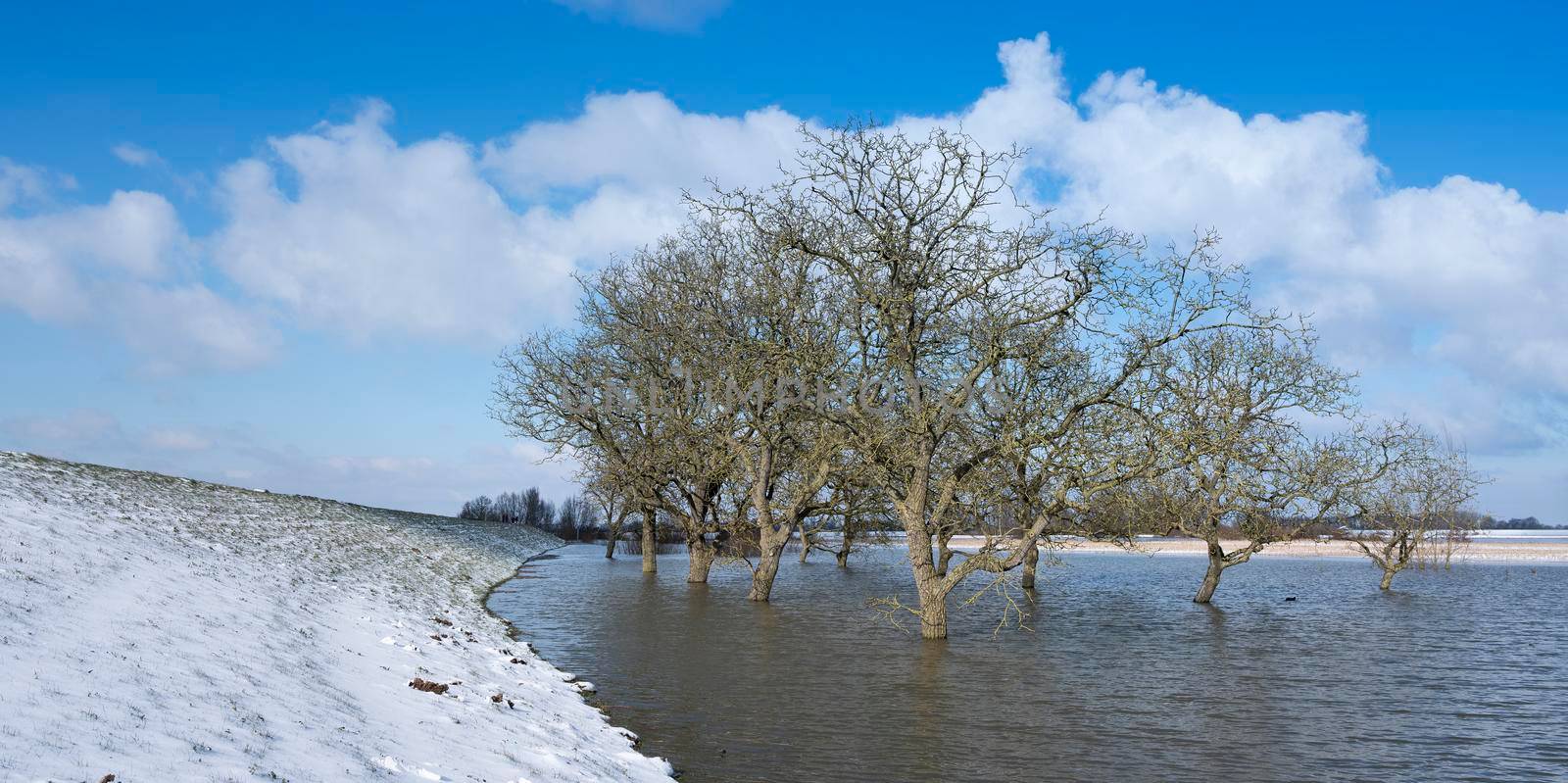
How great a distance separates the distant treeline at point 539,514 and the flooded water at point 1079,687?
8173 centimetres

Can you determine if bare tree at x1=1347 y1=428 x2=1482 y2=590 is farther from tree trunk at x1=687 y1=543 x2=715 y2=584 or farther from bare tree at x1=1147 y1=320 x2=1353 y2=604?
tree trunk at x1=687 y1=543 x2=715 y2=584

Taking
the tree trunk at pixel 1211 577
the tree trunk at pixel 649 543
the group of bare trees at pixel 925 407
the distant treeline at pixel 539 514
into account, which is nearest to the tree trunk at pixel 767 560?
the group of bare trees at pixel 925 407

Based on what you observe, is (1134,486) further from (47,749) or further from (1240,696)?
(47,749)

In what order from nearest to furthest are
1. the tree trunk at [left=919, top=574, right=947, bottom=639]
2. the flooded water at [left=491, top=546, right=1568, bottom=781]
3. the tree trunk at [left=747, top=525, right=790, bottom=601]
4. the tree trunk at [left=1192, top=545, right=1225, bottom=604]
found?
the flooded water at [left=491, top=546, right=1568, bottom=781]
the tree trunk at [left=919, top=574, right=947, bottom=639]
the tree trunk at [left=747, top=525, right=790, bottom=601]
the tree trunk at [left=1192, top=545, right=1225, bottom=604]

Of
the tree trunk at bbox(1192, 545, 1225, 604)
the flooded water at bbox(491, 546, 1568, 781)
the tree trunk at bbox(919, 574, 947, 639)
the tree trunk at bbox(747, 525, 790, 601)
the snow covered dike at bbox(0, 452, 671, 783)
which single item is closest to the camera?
the snow covered dike at bbox(0, 452, 671, 783)

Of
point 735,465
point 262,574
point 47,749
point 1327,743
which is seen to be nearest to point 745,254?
point 735,465

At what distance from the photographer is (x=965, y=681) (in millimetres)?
16094

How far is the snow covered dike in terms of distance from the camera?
23.5ft

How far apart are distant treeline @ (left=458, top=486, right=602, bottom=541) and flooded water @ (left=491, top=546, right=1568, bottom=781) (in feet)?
268

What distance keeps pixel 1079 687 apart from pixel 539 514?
11801 cm

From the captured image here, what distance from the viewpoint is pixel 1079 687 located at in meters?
15.9

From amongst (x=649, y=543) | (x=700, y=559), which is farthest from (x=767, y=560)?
(x=649, y=543)

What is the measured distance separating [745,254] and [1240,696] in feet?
62.2

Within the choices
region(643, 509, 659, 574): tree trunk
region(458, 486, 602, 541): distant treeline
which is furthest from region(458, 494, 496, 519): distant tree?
region(643, 509, 659, 574): tree trunk
